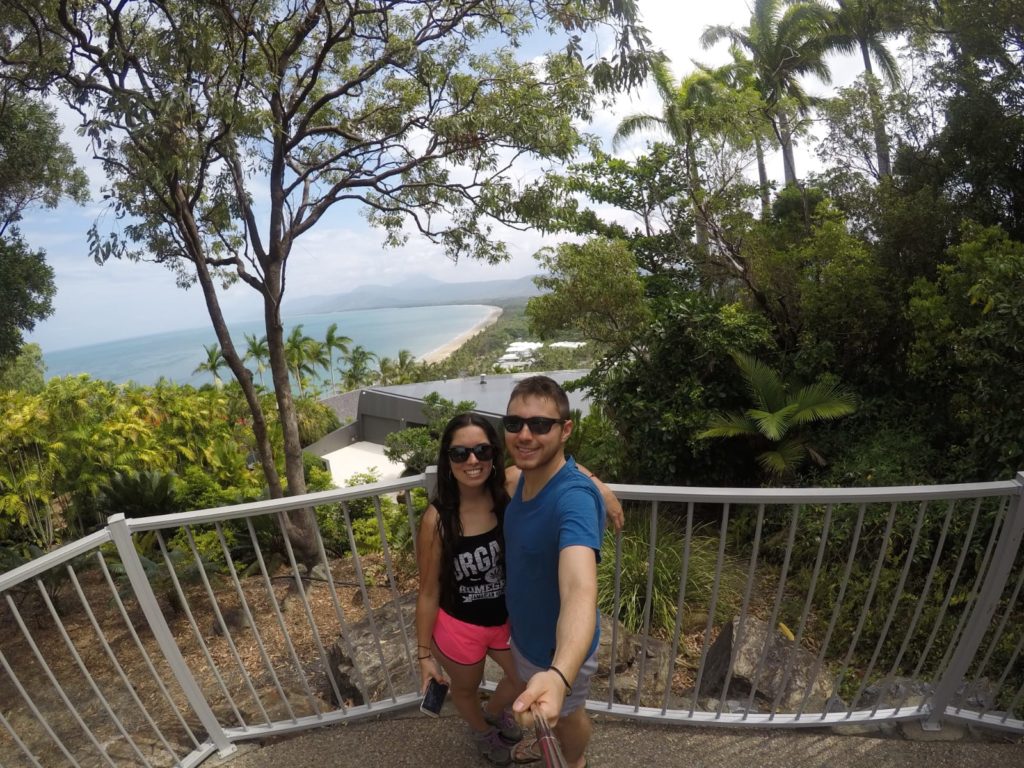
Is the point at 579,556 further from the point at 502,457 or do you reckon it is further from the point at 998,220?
the point at 998,220

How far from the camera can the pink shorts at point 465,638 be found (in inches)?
86.9

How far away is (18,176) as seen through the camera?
12.9 metres

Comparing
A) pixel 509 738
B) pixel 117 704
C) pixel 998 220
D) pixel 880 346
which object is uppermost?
pixel 998 220

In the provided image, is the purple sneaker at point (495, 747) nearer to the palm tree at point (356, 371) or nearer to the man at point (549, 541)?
the man at point (549, 541)

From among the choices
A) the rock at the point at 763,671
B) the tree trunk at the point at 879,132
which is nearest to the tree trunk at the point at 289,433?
the rock at the point at 763,671

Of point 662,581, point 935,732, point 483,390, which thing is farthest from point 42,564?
point 483,390

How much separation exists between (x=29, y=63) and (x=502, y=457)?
654 centimetres

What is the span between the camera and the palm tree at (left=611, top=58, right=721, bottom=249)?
11602 millimetres

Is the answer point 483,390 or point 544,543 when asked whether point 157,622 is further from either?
point 483,390

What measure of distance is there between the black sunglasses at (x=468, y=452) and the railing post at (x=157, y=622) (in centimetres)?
112

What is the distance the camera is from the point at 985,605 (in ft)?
7.52

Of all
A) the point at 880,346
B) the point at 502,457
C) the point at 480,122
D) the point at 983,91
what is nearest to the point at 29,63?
the point at 480,122

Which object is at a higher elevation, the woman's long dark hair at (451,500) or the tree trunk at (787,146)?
the tree trunk at (787,146)

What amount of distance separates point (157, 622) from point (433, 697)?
1098mm
